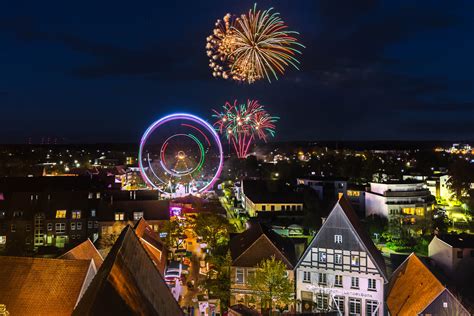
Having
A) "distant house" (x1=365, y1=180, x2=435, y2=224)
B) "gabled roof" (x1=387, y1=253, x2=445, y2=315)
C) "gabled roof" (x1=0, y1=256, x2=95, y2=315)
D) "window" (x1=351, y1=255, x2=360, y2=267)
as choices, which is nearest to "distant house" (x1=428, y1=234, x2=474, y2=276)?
"gabled roof" (x1=387, y1=253, x2=445, y2=315)

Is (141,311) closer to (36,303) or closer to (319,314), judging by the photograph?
(36,303)

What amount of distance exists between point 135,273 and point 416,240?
Result: 38846mm

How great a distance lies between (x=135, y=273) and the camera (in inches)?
578

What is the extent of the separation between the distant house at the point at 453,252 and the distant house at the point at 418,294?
5.09 metres

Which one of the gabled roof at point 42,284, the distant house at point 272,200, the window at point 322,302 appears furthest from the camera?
the distant house at point 272,200

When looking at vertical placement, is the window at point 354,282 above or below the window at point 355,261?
below

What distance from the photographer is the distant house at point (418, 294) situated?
22.9m

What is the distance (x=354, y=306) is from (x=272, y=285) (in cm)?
575

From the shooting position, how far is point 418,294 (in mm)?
24781

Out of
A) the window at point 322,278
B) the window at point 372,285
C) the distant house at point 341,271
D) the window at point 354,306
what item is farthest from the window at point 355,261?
the window at point 354,306

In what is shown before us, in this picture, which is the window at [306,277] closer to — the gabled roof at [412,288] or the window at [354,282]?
the window at [354,282]

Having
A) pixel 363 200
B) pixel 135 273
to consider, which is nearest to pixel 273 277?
pixel 135 273

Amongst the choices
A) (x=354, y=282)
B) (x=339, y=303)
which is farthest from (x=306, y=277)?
(x=354, y=282)

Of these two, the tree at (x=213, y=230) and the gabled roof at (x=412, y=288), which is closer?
the gabled roof at (x=412, y=288)
